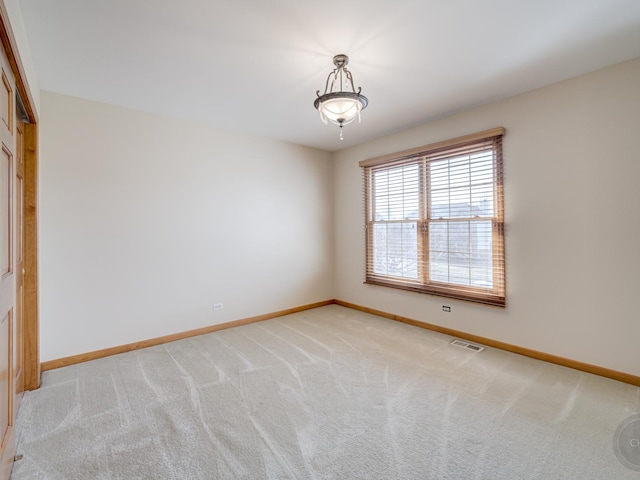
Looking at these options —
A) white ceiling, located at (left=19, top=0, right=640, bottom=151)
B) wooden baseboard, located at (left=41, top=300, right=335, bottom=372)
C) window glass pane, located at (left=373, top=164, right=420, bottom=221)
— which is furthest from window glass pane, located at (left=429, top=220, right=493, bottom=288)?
wooden baseboard, located at (left=41, top=300, right=335, bottom=372)

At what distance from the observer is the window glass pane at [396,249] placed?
14.1 feet

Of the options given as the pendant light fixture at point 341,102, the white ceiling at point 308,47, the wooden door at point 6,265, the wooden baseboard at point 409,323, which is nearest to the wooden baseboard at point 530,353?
the wooden baseboard at point 409,323

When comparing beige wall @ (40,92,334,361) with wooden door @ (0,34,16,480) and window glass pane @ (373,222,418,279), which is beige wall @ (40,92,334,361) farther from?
wooden door @ (0,34,16,480)

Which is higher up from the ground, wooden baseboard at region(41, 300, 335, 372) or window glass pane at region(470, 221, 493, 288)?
window glass pane at region(470, 221, 493, 288)

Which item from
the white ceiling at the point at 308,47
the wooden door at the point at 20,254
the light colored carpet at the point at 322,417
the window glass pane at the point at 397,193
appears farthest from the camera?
the window glass pane at the point at 397,193

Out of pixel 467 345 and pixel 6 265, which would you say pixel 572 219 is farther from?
pixel 6 265

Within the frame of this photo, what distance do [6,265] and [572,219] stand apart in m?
4.28

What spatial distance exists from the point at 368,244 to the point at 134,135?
11.3 feet

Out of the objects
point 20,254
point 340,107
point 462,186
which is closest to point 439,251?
point 462,186

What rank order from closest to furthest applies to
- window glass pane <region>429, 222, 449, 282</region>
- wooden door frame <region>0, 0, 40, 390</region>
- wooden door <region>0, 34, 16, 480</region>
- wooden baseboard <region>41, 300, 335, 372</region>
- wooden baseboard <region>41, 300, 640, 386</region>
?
wooden door <region>0, 34, 16, 480</region>, wooden door frame <region>0, 0, 40, 390</region>, wooden baseboard <region>41, 300, 640, 386</region>, wooden baseboard <region>41, 300, 335, 372</region>, window glass pane <region>429, 222, 449, 282</region>

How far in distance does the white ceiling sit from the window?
0.67 metres

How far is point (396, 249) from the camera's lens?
4500 millimetres

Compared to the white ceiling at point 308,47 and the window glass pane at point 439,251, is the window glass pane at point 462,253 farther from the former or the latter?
the white ceiling at point 308,47

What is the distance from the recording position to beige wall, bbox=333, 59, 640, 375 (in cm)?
262
